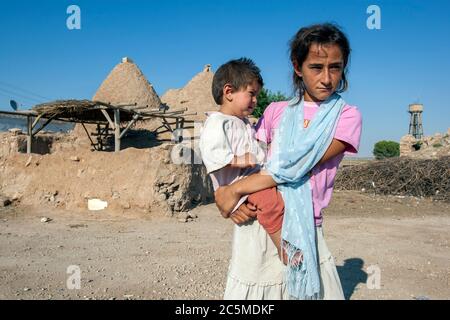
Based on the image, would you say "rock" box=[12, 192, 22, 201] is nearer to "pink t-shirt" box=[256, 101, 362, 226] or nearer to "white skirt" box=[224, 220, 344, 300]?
"white skirt" box=[224, 220, 344, 300]

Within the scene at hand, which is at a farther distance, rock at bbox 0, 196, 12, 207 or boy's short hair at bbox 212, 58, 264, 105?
rock at bbox 0, 196, 12, 207

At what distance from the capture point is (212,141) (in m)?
1.51

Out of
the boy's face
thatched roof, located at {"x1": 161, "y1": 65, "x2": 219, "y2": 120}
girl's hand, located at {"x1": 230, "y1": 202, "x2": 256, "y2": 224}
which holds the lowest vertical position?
girl's hand, located at {"x1": 230, "y1": 202, "x2": 256, "y2": 224}

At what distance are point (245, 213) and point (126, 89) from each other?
1335cm

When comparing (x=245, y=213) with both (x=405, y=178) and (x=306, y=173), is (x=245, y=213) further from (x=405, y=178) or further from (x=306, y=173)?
(x=405, y=178)

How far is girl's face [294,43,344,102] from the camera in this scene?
148 cm

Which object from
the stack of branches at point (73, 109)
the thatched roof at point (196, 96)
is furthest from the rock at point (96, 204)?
the thatched roof at point (196, 96)

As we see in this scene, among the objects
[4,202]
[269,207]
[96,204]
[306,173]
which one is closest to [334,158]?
[306,173]

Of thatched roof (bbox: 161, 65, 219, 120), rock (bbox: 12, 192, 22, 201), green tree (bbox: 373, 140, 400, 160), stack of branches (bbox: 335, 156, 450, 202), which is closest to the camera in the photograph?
rock (bbox: 12, 192, 22, 201)

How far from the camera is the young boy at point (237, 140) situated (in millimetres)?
1494

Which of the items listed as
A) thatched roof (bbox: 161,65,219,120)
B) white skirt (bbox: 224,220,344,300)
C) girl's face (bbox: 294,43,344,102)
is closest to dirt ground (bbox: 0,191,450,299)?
white skirt (bbox: 224,220,344,300)

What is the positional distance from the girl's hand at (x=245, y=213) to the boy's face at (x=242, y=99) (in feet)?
1.33

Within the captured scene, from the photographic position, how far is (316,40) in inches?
59.1

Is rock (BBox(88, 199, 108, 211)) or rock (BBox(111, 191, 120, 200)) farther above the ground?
rock (BBox(111, 191, 120, 200))
